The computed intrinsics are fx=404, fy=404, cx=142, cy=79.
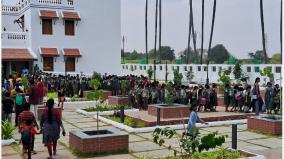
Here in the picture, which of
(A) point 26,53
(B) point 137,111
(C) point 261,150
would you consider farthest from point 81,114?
(A) point 26,53

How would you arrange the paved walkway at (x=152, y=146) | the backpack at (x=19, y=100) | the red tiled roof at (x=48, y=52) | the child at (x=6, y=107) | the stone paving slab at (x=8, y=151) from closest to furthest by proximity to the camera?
the paved walkway at (x=152, y=146) → the stone paving slab at (x=8, y=151) → the child at (x=6, y=107) → the backpack at (x=19, y=100) → the red tiled roof at (x=48, y=52)

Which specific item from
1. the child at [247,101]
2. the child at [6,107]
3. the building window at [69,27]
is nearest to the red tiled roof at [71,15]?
the building window at [69,27]

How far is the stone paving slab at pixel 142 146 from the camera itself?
30.4ft

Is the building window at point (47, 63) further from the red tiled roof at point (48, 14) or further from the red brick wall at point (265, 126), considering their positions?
the red brick wall at point (265, 126)

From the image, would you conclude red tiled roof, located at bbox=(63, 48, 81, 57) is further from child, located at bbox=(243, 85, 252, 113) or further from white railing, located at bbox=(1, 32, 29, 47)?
child, located at bbox=(243, 85, 252, 113)

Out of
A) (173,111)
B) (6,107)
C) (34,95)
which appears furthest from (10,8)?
(173,111)

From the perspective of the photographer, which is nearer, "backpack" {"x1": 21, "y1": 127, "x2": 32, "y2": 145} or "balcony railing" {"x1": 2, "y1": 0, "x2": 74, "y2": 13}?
"backpack" {"x1": 21, "y1": 127, "x2": 32, "y2": 145}

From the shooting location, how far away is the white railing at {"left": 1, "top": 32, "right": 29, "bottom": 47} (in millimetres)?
26447

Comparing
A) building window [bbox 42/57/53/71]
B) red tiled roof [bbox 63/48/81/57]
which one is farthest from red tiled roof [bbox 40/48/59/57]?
red tiled roof [bbox 63/48/81/57]

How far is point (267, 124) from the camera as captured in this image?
437 inches

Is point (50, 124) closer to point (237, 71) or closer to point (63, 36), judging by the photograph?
point (63, 36)

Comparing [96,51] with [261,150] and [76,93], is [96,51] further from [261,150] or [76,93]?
[261,150]

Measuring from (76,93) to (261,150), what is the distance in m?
13.2

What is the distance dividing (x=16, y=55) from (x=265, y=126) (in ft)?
62.7
